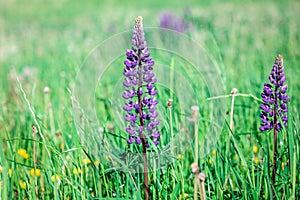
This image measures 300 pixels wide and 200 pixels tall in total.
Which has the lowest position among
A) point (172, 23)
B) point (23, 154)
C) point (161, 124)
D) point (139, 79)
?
point (23, 154)

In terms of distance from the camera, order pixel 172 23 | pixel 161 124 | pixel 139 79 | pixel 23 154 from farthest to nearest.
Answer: pixel 172 23 < pixel 23 154 < pixel 161 124 < pixel 139 79

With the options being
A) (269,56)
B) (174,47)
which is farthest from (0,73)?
(269,56)

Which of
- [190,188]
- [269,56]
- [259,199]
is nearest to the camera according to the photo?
[259,199]

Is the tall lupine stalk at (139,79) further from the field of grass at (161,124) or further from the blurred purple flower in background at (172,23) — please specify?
the blurred purple flower in background at (172,23)

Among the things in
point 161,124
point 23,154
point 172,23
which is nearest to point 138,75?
point 161,124

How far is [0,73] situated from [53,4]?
42.7 feet

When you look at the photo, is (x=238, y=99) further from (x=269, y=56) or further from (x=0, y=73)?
(x=0, y=73)

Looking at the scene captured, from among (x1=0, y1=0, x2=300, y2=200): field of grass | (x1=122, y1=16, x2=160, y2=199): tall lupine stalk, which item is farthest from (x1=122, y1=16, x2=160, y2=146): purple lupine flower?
(x1=0, y1=0, x2=300, y2=200): field of grass

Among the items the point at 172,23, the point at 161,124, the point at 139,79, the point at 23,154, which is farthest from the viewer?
the point at 172,23

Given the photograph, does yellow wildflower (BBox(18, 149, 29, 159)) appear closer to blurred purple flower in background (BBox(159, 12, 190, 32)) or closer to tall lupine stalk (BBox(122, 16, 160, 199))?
tall lupine stalk (BBox(122, 16, 160, 199))

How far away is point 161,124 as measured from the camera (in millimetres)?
2057

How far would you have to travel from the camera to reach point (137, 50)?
5.15 feet

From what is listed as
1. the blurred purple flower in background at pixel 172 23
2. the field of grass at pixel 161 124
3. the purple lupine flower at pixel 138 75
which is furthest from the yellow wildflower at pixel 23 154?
the blurred purple flower in background at pixel 172 23

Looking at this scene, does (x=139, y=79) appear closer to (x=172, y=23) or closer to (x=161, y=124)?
(x=161, y=124)
